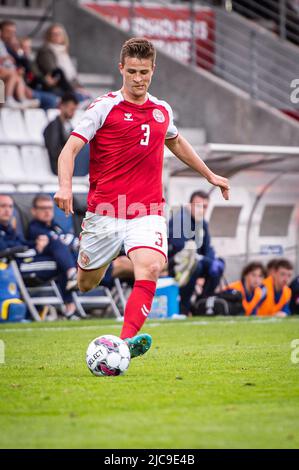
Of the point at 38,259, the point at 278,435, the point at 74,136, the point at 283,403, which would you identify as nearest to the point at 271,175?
the point at 38,259

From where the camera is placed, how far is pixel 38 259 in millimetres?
14328

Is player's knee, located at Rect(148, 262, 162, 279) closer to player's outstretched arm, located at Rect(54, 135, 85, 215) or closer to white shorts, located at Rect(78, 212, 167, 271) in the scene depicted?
white shorts, located at Rect(78, 212, 167, 271)

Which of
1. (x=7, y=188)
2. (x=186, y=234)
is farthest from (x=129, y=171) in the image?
(x=7, y=188)

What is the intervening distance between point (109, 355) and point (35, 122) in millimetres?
10814

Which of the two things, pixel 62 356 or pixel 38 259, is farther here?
pixel 38 259

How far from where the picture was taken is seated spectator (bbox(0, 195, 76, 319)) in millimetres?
14086

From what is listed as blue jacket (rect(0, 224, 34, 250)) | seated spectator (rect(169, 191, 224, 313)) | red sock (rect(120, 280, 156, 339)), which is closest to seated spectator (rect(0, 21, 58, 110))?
seated spectator (rect(169, 191, 224, 313))

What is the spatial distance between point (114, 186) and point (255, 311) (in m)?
7.72

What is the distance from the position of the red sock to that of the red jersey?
61 centimetres

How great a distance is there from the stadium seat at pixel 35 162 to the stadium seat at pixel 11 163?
9 centimetres

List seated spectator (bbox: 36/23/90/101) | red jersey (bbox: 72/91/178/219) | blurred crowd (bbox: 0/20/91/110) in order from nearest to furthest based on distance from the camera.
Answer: red jersey (bbox: 72/91/178/219)
blurred crowd (bbox: 0/20/91/110)
seated spectator (bbox: 36/23/90/101)

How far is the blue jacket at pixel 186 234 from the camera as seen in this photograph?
583 inches

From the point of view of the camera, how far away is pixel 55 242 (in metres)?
14.4
